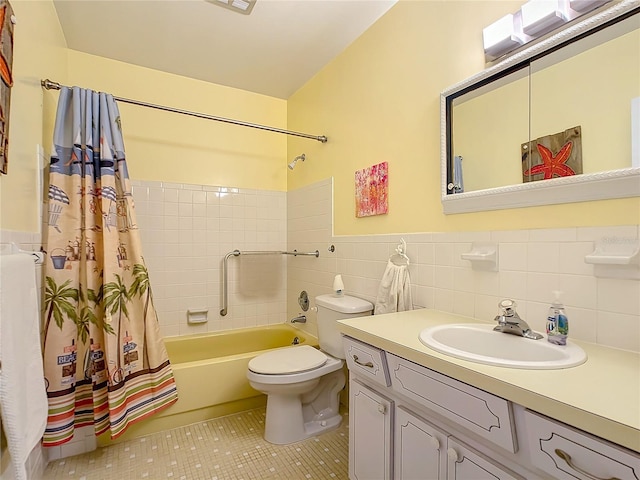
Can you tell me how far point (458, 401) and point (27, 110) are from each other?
6.76 feet

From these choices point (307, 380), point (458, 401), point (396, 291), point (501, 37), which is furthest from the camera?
point (307, 380)

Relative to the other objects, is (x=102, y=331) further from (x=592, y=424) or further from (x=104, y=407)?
(x=592, y=424)

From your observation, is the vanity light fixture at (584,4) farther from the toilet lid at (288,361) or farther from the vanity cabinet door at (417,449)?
the toilet lid at (288,361)

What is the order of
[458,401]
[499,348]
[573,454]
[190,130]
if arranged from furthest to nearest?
[190,130] → [499,348] → [458,401] → [573,454]

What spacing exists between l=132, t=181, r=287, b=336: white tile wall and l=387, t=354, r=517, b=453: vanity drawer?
189 centimetres

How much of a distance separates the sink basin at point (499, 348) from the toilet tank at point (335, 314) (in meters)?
0.64

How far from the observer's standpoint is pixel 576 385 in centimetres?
73

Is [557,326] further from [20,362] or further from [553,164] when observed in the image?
[20,362]

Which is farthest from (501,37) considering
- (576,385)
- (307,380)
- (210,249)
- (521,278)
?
(210,249)

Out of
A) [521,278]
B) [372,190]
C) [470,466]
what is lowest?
[470,466]

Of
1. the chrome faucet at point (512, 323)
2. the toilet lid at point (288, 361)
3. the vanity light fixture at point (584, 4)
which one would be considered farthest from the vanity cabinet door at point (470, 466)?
the vanity light fixture at point (584, 4)

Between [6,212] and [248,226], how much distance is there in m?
1.72

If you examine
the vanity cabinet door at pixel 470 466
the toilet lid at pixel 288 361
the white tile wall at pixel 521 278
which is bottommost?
the toilet lid at pixel 288 361

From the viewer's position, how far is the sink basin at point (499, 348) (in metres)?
0.85
